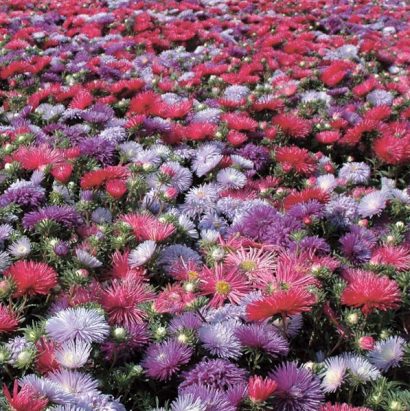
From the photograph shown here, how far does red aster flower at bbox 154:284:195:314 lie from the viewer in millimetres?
1917

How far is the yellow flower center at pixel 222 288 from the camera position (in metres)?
2.04

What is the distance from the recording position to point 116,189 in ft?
8.04

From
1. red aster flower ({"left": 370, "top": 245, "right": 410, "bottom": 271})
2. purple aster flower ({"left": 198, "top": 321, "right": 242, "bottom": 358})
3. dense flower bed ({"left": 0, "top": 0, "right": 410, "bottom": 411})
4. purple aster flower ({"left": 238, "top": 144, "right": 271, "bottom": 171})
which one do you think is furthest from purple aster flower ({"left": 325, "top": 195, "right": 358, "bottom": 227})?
purple aster flower ({"left": 198, "top": 321, "right": 242, "bottom": 358})

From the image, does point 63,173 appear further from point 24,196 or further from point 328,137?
point 328,137

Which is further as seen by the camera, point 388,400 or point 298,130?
point 298,130

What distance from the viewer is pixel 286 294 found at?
1.73 metres

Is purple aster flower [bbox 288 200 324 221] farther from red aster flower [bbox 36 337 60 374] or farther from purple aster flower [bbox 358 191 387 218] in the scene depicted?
red aster flower [bbox 36 337 60 374]

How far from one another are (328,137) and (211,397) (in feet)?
6.94

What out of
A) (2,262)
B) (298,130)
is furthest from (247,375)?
(298,130)

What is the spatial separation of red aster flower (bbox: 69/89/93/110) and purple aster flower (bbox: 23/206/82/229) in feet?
3.92

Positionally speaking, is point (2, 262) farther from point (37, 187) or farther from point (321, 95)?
point (321, 95)

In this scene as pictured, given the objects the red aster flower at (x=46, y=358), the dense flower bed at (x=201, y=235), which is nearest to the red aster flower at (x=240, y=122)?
the dense flower bed at (x=201, y=235)

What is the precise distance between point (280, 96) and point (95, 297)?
93.1 inches

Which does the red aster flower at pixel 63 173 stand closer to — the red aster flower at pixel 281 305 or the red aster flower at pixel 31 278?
the red aster flower at pixel 31 278
